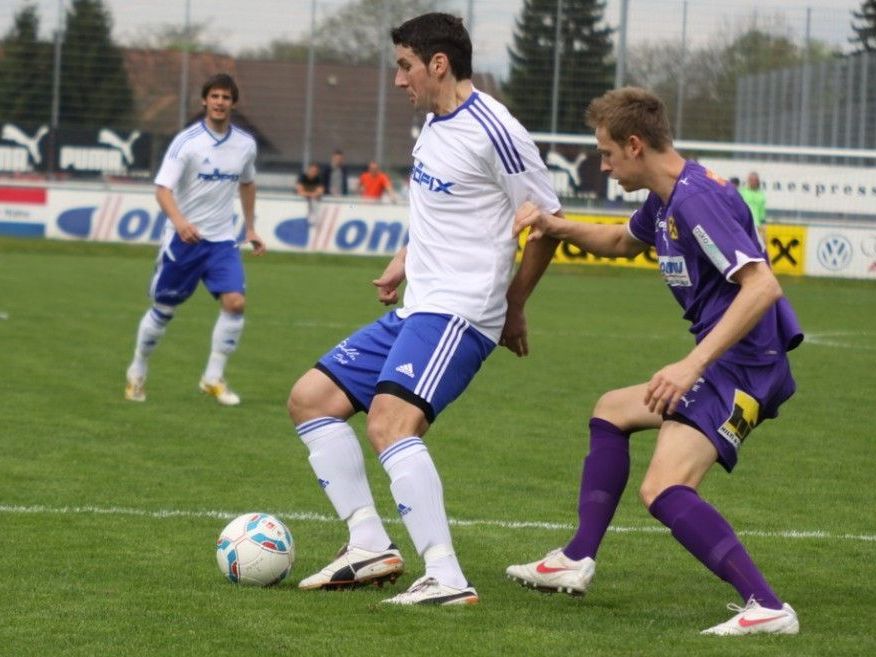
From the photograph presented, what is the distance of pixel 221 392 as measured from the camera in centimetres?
1137

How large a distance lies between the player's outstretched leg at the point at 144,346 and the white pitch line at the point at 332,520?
4.12m

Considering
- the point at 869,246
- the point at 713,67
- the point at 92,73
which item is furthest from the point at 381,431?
the point at 92,73

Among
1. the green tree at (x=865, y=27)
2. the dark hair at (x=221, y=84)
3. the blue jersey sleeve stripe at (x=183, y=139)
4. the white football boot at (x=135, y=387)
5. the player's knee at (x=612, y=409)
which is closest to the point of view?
the player's knee at (x=612, y=409)

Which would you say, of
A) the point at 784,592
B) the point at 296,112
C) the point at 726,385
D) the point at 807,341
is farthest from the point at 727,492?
the point at 296,112

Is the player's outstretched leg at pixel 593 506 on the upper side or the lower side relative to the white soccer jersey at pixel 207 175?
lower

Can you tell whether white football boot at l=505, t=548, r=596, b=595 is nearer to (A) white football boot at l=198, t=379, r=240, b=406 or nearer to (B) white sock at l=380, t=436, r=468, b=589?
(B) white sock at l=380, t=436, r=468, b=589

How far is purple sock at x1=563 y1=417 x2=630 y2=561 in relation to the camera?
576 cm

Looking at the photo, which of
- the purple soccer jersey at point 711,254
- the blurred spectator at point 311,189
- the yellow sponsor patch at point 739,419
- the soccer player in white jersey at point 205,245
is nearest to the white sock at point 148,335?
the soccer player in white jersey at point 205,245

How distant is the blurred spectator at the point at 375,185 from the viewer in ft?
104

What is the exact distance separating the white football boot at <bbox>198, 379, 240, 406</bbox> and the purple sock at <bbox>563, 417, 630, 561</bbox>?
18.9ft

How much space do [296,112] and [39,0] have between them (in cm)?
556

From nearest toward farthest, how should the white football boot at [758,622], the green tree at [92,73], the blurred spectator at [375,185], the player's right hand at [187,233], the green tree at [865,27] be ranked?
1. the white football boot at [758,622]
2. the player's right hand at [187,233]
3. the blurred spectator at [375,185]
4. the green tree at [92,73]
5. the green tree at [865,27]

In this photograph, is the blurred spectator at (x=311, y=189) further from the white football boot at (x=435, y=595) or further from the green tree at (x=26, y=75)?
the white football boot at (x=435, y=595)

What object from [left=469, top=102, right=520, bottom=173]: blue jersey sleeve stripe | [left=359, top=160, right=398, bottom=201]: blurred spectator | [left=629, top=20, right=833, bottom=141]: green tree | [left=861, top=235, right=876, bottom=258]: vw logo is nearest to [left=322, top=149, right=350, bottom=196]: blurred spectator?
[left=359, top=160, right=398, bottom=201]: blurred spectator
